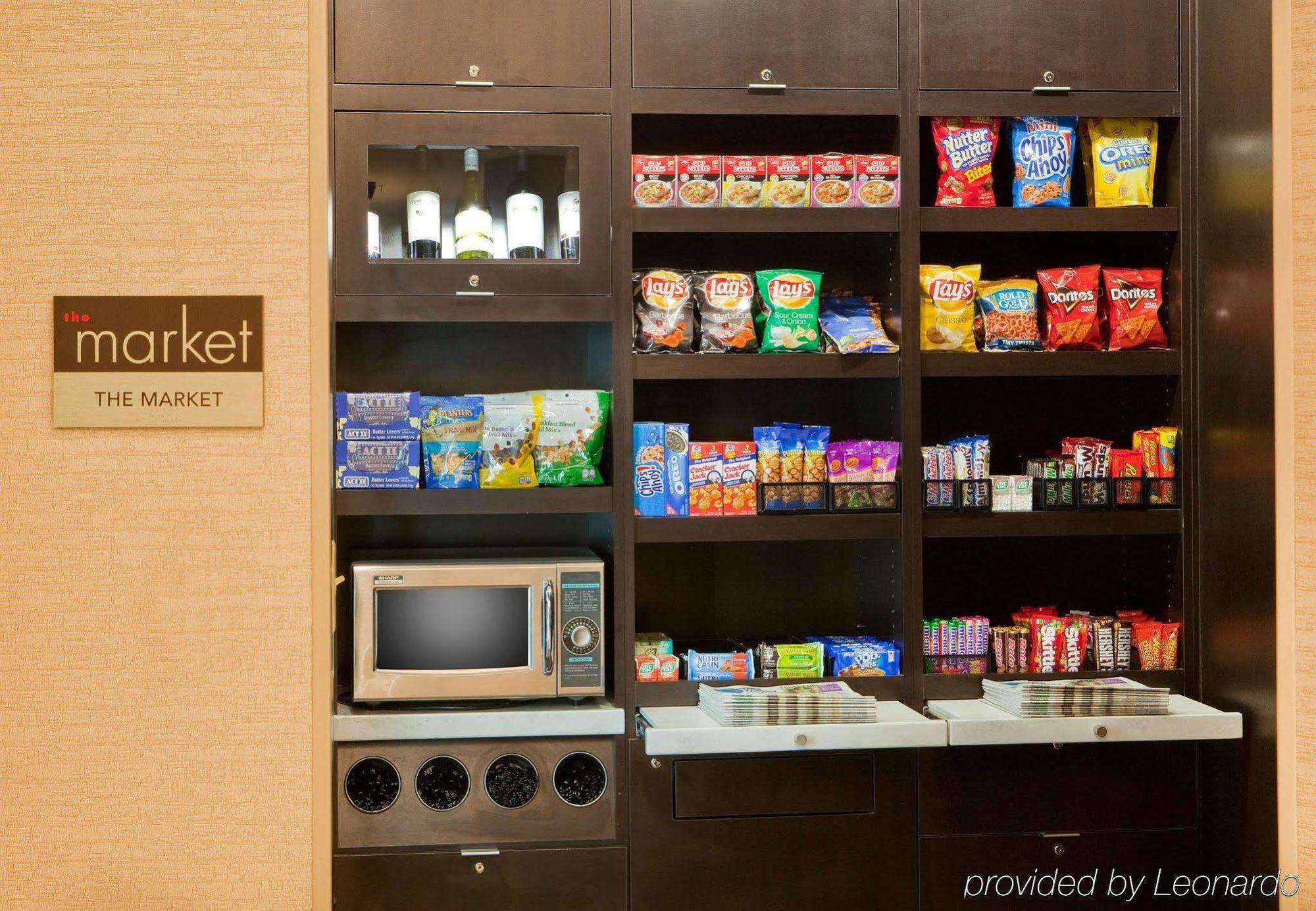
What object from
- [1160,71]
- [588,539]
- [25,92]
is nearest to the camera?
[25,92]

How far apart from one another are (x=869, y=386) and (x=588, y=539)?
0.81 meters

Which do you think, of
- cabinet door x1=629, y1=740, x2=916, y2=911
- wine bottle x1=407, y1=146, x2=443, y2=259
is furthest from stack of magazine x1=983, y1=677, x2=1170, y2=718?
wine bottle x1=407, y1=146, x2=443, y2=259

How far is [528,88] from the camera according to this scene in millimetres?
2443

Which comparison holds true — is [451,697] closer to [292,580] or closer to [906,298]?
[292,580]

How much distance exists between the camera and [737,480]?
2559 millimetres

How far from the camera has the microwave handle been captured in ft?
7.97

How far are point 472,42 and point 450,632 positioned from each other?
131 centimetres

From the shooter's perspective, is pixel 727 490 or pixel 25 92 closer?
pixel 25 92

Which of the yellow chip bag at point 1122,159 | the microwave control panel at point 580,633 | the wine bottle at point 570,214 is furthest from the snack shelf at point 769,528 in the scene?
the yellow chip bag at point 1122,159

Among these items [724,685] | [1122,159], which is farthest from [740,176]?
[724,685]

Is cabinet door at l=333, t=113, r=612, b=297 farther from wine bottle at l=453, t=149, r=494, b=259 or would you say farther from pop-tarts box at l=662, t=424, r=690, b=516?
pop-tarts box at l=662, t=424, r=690, b=516

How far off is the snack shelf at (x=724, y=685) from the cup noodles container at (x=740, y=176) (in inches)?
43.7

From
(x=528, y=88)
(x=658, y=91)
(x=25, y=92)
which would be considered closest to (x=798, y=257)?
(x=658, y=91)

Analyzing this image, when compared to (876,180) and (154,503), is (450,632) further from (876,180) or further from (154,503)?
(876,180)
